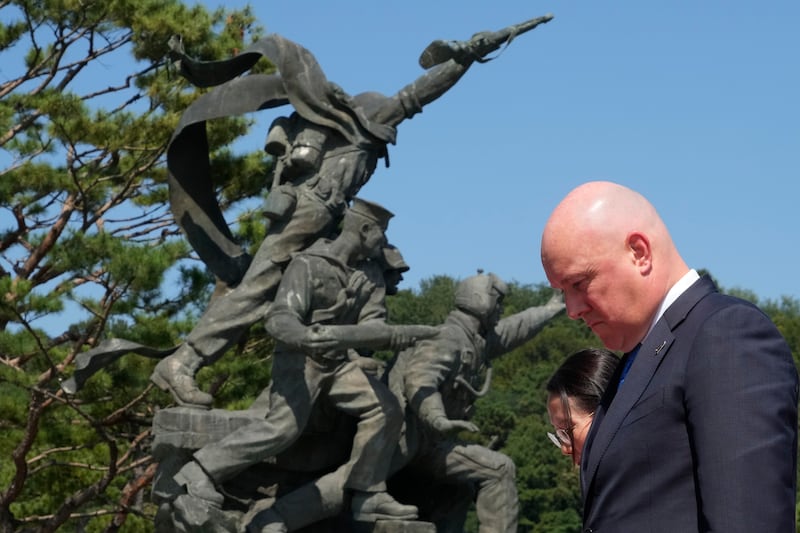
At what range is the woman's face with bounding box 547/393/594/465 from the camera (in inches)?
107

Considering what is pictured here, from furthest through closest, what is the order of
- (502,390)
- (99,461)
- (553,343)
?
(553,343)
(502,390)
(99,461)

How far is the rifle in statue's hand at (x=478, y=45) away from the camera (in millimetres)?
8953

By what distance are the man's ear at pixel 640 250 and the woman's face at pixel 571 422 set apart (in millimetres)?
674

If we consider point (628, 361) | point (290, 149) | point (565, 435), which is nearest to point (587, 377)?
point (565, 435)

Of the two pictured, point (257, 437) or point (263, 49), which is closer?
point (257, 437)

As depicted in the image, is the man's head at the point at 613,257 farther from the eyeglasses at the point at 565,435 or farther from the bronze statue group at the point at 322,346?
the bronze statue group at the point at 322,346

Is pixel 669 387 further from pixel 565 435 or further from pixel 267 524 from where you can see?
pixel 267 524

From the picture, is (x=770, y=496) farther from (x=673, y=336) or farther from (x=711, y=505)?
(x=673, y=336)

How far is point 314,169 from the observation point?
877cm

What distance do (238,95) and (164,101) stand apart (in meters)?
4.20

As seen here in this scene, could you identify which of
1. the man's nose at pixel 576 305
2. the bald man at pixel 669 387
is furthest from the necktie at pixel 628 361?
the man's nose at pixel 576 305

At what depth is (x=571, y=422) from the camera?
2.73 metres

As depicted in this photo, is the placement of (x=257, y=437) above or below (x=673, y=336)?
above

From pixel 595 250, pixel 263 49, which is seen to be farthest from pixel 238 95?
pixel 595 250
